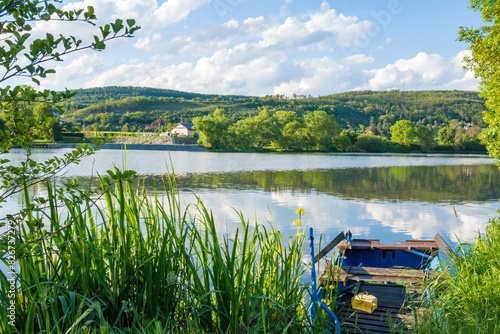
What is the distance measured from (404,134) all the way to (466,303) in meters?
65.3

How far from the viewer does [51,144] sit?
38.5 m

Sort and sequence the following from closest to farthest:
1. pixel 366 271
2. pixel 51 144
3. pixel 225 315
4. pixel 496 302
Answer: pixel 225 315
pixel 496 302
pixel 366 271
pixel 51 144

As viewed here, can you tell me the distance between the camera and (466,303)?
2760mm

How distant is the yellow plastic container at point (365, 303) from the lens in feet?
11.5

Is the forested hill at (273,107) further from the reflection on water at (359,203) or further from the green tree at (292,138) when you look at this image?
the reflection on water at (359,203)

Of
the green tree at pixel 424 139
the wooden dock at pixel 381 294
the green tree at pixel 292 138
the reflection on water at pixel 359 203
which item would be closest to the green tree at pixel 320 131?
the green tree at pixel 292 138

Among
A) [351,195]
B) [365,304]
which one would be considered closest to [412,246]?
[365,304]

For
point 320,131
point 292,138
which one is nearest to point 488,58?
point 292,138

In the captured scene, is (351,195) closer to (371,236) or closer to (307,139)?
(371,236)

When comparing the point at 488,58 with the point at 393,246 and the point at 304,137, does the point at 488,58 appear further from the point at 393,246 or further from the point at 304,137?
the point at 304,137

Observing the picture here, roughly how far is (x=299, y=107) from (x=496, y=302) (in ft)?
A: 317

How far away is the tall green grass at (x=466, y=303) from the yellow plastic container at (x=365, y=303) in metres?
0.41

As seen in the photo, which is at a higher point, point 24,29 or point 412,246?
point 24,29

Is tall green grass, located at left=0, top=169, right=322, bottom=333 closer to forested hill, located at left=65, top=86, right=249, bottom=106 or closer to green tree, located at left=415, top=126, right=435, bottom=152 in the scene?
green tree, located at left=415, top=126, right=435, bottom=152
